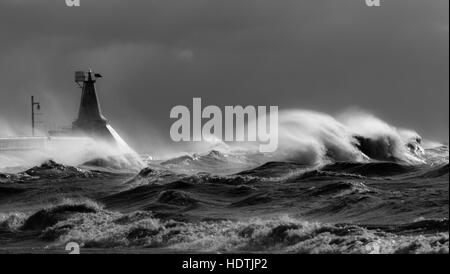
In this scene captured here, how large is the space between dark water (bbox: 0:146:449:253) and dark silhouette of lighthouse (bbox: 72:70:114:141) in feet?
93.7

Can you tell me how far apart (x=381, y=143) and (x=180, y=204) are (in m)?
23.0

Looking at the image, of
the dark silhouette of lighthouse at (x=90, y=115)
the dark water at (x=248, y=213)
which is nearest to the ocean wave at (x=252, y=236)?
the dark water at (x=248, y=213)

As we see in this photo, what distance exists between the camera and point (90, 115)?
69.1 metres

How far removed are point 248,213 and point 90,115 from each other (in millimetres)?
44086

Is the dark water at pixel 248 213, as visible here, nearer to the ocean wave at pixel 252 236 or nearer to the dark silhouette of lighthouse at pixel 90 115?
the ocean wave at pixel 252 236

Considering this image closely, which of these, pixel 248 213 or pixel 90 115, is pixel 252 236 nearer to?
pixel 248 213

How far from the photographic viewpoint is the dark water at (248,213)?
21000 mm

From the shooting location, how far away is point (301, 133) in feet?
168

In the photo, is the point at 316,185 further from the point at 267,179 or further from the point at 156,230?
the point at 156,230

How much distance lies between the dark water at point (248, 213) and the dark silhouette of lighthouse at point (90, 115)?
28.6m

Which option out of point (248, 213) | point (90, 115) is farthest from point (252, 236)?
point (90, 115)

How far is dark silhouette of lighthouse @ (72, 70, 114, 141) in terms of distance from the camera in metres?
68.2
